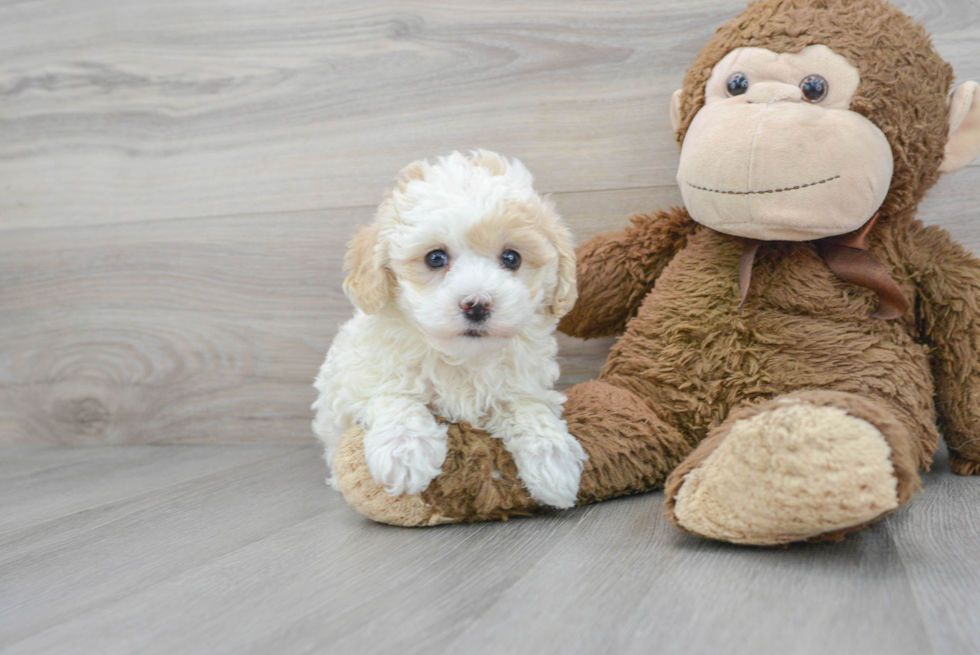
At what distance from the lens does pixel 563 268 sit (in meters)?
0.95

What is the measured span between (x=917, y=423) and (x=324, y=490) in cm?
84

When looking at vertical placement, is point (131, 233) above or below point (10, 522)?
above

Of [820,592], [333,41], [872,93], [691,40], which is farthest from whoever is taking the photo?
[333,41]

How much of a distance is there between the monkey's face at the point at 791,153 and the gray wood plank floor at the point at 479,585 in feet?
1.24

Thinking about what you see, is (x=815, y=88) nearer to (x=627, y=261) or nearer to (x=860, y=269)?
(x=860, y=269)

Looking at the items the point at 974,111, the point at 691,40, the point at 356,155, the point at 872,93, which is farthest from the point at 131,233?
the point at 974,111

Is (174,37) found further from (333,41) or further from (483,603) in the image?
(483,603)

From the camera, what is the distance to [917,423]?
98 centimetres

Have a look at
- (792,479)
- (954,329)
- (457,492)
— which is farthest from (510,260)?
(954,329)

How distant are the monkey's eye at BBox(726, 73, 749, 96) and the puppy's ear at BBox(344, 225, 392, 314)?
1.66ft

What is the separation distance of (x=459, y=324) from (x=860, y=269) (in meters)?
0.55

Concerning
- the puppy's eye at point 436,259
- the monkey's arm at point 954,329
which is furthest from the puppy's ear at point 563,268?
the monkey's arm at point 954,329

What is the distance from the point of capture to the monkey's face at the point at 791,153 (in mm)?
929

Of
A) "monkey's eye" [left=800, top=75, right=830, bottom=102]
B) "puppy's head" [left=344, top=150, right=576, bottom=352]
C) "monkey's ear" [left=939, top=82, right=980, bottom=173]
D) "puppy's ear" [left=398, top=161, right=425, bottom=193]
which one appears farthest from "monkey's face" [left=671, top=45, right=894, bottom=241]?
Result: "puppy's ear" [left=398, top=161, right=425, bottom=193]
